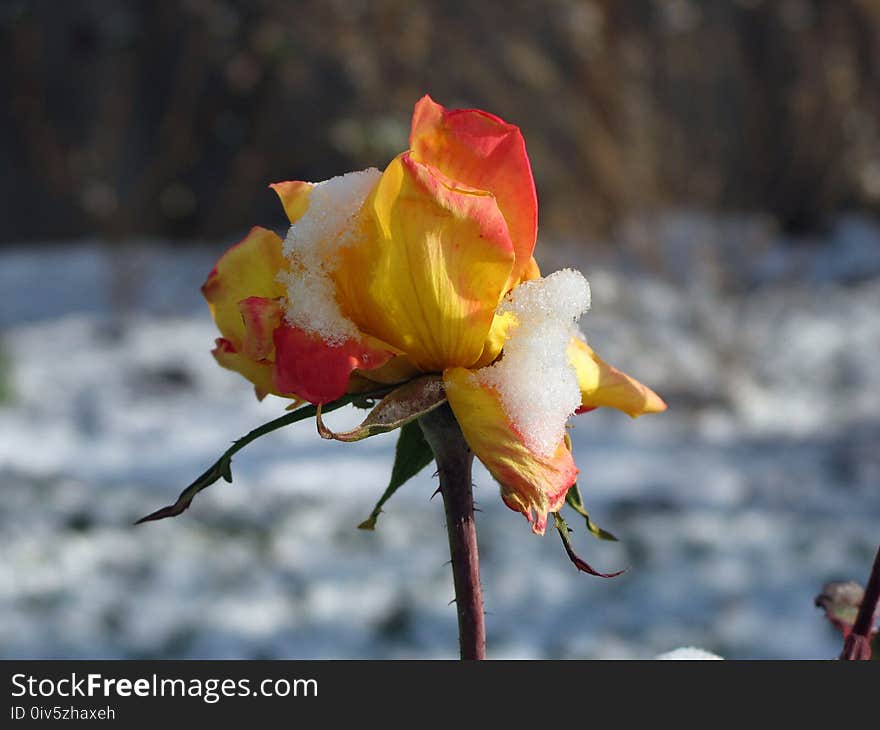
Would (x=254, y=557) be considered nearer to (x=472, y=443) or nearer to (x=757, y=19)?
(x=472, y=443)

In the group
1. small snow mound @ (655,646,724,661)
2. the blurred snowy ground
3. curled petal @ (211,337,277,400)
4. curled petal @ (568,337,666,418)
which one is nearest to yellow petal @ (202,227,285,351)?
curled petal @ (211,337,277,400)

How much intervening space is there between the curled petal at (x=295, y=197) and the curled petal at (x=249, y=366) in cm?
6

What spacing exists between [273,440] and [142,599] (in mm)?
945

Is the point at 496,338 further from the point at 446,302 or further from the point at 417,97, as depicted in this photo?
the point at 417,97

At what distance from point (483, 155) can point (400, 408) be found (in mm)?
97

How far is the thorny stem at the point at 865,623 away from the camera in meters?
0.39

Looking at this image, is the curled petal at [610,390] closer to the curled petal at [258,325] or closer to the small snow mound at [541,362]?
the small snow mound at [541,362]

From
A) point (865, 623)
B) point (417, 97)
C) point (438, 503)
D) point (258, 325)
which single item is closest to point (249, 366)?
point (258, 325)

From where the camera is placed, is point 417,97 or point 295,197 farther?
point 417,97

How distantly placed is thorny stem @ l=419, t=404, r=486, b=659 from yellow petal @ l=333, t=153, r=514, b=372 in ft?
0.08

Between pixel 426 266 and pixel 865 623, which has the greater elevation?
pixel 426 266

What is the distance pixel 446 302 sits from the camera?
1.19 feet

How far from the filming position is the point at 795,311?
157 inches
